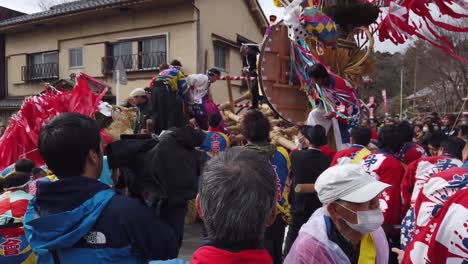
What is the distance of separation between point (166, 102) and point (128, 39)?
38.3 feet

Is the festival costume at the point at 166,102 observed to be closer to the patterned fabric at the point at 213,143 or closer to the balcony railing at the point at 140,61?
the patterned fabric at the point at 213,143

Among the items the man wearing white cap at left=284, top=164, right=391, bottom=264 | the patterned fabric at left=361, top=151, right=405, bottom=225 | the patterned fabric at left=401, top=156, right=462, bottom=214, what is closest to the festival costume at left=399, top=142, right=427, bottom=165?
the patterned fabric at left=361, top=151, right=405, bottom=225

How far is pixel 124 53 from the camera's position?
46.0 feet

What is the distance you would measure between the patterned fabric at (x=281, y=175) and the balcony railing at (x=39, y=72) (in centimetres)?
1439

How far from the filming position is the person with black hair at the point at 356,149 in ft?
12.0

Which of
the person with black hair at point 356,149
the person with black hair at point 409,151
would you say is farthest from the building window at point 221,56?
the person with black hair at point 409,151

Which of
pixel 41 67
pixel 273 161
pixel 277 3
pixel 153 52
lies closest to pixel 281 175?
pixel 273 161

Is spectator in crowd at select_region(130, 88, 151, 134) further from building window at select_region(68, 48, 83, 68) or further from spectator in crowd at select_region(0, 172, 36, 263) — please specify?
building window at select_region(68, 48, 83, 68)

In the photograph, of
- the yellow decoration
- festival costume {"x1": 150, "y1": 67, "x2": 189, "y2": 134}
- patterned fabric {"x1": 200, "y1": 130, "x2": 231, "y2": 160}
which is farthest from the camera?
patterned fabric {"x1": 200, "y1": 130, "x2": 231, "y2": 160}

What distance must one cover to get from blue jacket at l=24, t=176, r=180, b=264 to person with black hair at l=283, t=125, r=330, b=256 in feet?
8.03

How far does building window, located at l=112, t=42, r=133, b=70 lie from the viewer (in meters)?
13.8

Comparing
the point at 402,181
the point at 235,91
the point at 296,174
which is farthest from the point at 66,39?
the point at 402,181

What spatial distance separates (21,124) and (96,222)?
2998 mm

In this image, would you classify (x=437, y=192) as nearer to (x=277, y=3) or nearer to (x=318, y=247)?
(x=318, y=247)
